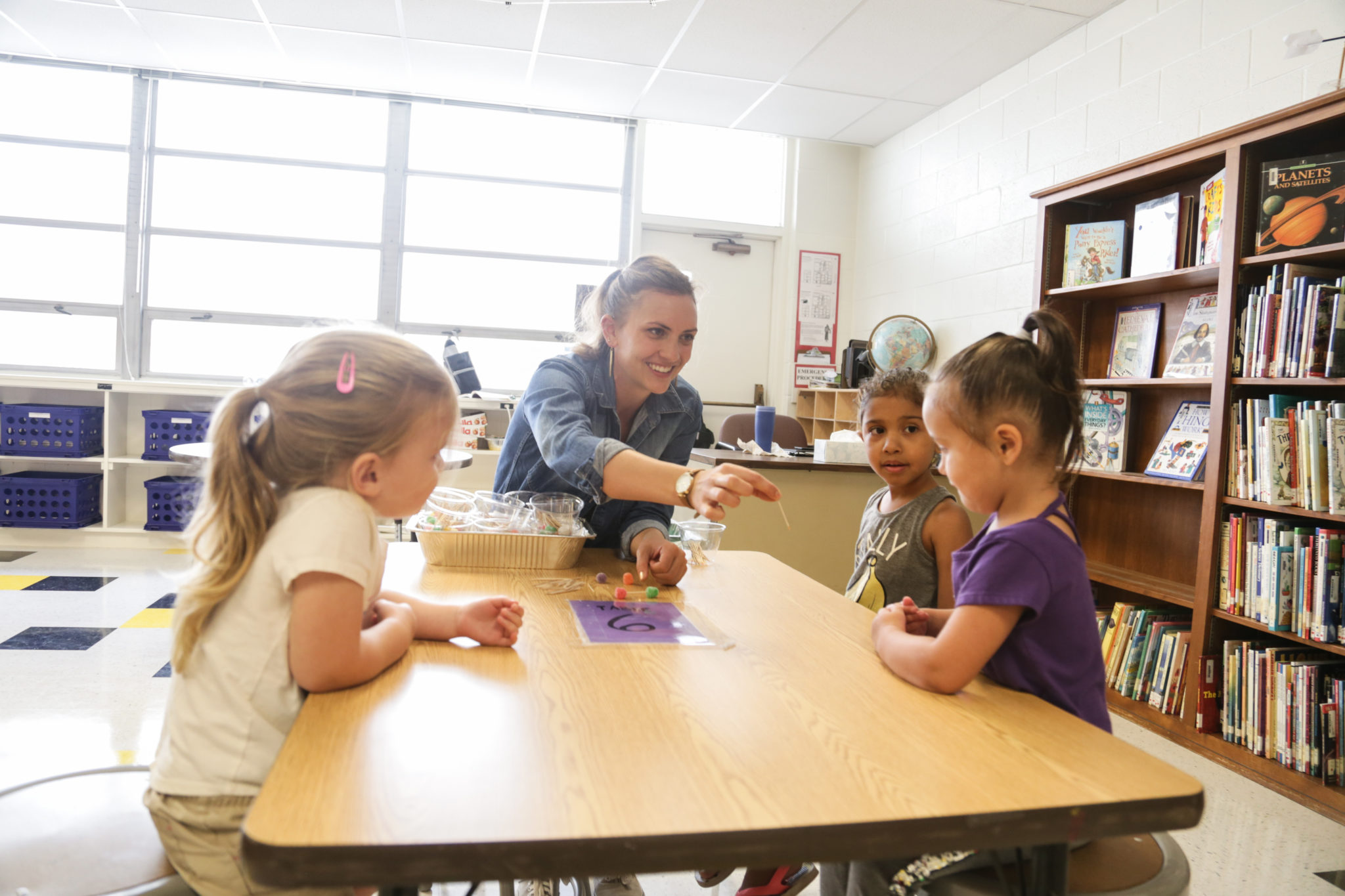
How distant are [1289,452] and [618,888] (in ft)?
6.93

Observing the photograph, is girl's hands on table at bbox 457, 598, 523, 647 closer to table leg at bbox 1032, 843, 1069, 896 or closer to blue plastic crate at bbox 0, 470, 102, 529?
table leg at bbox 1032, 843, 1069, 896

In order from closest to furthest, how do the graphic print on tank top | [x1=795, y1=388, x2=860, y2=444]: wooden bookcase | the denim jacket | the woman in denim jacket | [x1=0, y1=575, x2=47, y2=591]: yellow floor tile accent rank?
1. the woman in denim jacket
2. the denim jacket
3. the graphic print on tank top
4. [x1=0, y1=575, x2=47, y2=591]: yellow floor tile accent
5. [x1=795, y1=388, x2=860, y2=444]: wooden bookcase

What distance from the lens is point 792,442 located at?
171 inches

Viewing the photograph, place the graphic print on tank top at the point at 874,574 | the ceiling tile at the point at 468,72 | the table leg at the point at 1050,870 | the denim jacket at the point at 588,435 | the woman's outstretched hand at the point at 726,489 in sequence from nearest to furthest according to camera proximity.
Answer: the table leg at the point at 1050,870, the woman's outstretched hand at the point at 726,489, the denim jacket at the point at 588,435, the graphic print on tank top at the point at 874,574, the ceiling tile at the point at 468,72

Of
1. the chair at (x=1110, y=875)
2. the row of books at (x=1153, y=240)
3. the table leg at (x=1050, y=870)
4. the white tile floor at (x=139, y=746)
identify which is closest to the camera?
the table leg at (x=1050, y=870)

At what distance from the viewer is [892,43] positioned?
4035mm

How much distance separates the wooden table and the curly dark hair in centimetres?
80

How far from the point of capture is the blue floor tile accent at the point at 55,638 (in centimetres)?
293

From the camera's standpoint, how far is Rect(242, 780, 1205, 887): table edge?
547mm

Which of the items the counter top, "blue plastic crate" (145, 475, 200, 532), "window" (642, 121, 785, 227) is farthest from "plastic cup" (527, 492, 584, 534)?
"window" (642, 121, 785, 227)

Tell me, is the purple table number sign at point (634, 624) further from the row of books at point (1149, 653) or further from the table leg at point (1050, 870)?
the row of books at point (1149, 653)

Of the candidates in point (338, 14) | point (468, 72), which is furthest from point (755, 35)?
point (338, 14)

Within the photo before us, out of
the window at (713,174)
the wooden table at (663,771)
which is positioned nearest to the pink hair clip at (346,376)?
the wooden table at (663,771)

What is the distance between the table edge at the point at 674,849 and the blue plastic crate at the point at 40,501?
16.4 feet
